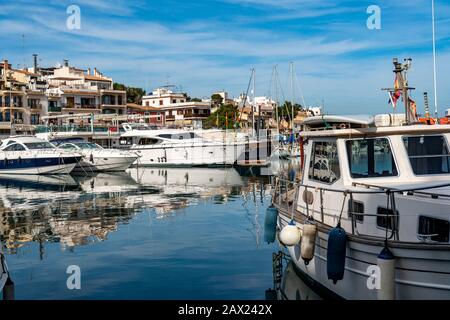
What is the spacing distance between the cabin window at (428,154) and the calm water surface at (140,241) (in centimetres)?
439

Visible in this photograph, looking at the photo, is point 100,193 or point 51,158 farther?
point 51,158

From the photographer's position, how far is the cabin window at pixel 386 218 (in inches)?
359

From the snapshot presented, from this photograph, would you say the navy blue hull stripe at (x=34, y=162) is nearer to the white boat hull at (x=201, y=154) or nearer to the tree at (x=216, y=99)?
the white boat hull at (x=201, y=154)

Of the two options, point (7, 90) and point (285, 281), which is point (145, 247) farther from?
point (7, 90)

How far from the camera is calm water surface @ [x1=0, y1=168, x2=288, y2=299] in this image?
12.6m

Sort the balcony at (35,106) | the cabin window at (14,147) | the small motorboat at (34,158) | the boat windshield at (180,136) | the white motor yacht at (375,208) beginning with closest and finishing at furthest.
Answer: the white motor yacht at (375,208) < the small motorboat at (34,158) < the cabin window at (14,147) < the boat windshield at (180,136) < the balcony at (35,106)

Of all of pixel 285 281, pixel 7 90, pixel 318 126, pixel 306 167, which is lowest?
pixel 285 281

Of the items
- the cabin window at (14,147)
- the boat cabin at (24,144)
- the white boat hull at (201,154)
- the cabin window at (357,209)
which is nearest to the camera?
the cabin window at (357,209)

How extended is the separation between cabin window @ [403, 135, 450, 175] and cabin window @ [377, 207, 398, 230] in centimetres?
141

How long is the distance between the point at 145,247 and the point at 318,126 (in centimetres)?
690

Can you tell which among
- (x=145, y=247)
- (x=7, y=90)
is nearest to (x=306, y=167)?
(x=145, y=247)

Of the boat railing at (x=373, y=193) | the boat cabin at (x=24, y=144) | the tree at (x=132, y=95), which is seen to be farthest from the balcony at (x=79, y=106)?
the boat railing at (x=373, y=193)

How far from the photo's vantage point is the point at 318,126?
1303 centimetres

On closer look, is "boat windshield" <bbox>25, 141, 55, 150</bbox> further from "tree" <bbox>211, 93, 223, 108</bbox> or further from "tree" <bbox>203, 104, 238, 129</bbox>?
"tree" <bbox>211, 93, 223, 108</bbox>
